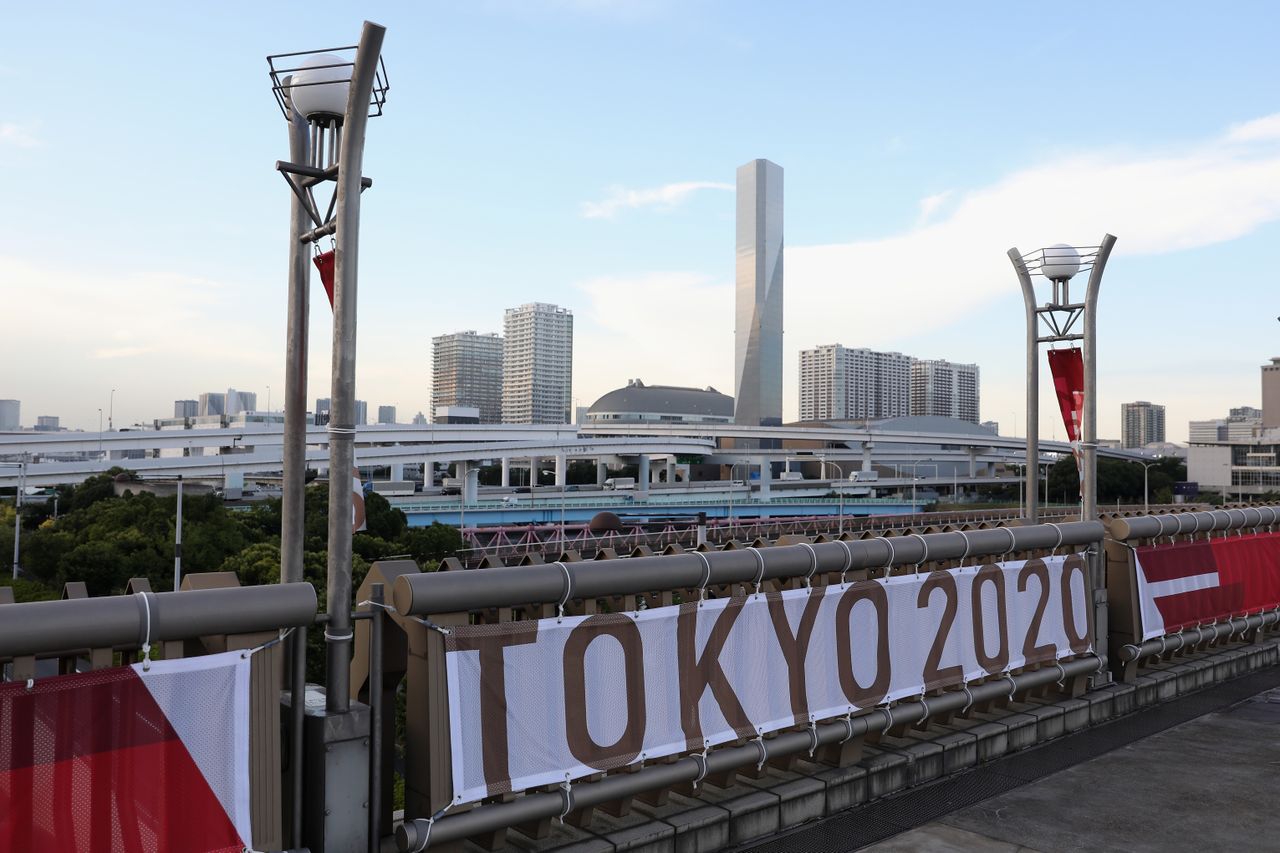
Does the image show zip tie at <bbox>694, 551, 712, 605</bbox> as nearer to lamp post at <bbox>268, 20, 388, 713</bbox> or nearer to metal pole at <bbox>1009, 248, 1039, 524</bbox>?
lamp post at <bbox>268, 20, 388, 713</bbox>

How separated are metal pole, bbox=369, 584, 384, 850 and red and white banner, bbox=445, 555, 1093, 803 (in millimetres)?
366

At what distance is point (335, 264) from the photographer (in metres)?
5.11

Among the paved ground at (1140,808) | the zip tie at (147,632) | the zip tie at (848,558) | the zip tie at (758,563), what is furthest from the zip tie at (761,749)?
the zip tie at (147,632)

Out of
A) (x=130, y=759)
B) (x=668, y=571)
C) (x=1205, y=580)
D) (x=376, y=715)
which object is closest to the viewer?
(x=130, y=759)

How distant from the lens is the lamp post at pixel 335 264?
4789mm

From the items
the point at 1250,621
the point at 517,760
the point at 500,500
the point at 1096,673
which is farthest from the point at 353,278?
the point at 500,500

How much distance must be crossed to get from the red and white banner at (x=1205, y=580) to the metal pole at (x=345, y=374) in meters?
8.32

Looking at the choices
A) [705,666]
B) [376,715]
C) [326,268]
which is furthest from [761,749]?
[326,268]

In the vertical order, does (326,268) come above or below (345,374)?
above

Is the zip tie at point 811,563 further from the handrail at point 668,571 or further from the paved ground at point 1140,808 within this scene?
the paved ground at point 1140,808

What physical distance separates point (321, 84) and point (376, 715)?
3880 millimetres

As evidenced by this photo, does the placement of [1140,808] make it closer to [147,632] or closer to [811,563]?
[811,563]

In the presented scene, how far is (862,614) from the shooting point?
701 cm

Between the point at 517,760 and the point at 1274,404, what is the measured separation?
19351 centimetres
